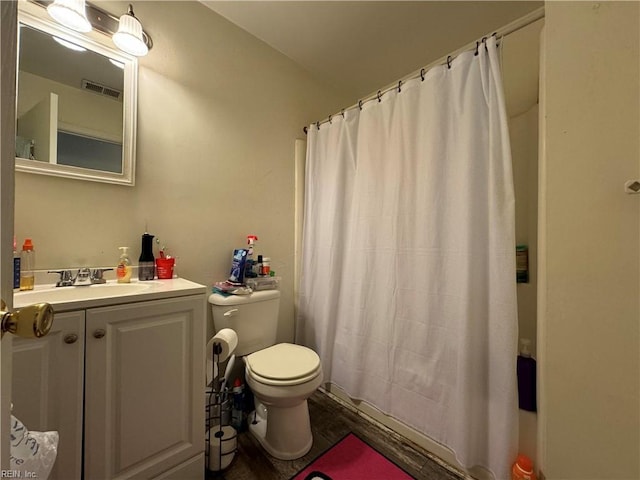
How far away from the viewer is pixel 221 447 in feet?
3.59

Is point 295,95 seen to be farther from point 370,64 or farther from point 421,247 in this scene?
point 421,247

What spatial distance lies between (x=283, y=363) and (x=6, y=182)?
1.11 m

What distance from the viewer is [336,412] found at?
1.47 meters

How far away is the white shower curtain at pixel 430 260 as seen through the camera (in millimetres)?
972

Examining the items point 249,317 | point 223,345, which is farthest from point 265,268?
point 223,345

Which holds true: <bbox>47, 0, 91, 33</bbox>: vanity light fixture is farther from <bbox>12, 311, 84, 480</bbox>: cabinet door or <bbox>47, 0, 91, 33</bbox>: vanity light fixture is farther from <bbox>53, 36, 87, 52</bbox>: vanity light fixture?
<bbox>12, 311, 84, 480</bbox>: cabinet door

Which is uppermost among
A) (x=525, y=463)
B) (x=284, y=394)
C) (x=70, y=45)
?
(x=70, y=45)

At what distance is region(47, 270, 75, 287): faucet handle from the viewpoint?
0.98 m

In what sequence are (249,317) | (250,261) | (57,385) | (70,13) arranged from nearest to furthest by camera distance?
(57,385) → (70,13) → (249,317) → (250,261)

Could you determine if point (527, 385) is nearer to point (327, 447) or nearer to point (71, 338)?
point (327, 447)

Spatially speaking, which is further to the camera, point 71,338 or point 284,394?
point 284,394

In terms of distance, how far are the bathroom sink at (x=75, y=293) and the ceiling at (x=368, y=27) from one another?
153cm

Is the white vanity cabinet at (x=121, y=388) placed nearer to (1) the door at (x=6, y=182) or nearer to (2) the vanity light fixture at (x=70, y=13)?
(1) the door at (x=6, y=182)

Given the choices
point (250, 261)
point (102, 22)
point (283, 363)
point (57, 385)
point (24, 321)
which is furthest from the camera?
point (250, 261)
